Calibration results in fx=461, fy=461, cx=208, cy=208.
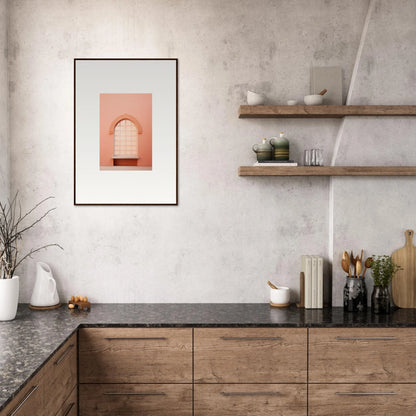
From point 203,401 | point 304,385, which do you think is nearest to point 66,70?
point 203,401

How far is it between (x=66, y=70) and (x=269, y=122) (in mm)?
1312

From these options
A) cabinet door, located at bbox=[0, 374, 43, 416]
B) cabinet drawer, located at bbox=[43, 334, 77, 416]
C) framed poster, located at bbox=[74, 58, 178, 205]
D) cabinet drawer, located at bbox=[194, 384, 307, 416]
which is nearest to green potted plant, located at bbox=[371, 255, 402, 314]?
cabinet drawer, located at bbox=[194, 384, 307, 416]

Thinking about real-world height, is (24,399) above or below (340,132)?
below

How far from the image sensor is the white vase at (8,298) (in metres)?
2.44

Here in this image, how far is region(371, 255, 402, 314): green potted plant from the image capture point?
2.65 m

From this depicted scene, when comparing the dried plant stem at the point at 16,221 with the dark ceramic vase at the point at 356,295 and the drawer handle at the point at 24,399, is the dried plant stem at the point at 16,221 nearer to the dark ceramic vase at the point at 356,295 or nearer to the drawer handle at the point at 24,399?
the drawer handle at the point at 24,399

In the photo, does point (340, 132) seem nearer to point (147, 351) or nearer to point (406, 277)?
point (406, 277)

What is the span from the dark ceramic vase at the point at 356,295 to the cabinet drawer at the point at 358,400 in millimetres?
446

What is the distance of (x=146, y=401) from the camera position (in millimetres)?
2418

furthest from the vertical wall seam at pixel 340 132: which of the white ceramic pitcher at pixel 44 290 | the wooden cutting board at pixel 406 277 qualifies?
the white ceramic pitcher at pixel 44 290

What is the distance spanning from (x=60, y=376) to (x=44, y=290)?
2.58 feet

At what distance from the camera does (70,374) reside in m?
2.26

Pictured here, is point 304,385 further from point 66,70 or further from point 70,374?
point 66,70

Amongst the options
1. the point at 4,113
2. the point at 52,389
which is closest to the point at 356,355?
the point at 52,389
